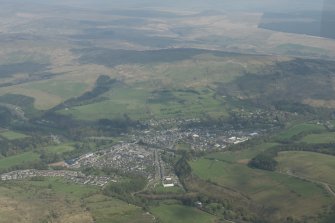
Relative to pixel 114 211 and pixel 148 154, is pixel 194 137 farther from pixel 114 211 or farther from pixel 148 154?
pixel 114 211

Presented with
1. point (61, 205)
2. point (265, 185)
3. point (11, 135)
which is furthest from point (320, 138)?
point (11, 135)

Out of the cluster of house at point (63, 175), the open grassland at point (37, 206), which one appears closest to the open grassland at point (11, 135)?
the cluster of house at point (63, 175)

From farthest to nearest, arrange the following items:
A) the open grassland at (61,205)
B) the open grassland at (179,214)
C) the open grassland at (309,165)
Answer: the open grassland at (309,165) < the open grassland at (179,214) < the open grassland at (61,205)

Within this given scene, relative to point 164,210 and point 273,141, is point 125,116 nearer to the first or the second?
point 273,141

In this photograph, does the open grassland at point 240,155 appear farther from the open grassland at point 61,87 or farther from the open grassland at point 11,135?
the open grassland at point 61,87

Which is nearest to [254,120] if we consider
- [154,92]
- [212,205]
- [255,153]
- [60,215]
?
[255,153]

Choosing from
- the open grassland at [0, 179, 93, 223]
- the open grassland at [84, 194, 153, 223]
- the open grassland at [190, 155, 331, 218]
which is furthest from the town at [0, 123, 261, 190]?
the open grassland at [84, 194, 153, 223]

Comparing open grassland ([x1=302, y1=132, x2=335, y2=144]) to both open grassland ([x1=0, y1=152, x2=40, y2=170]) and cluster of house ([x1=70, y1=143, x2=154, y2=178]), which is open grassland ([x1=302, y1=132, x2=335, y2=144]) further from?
open grassland ([x1=0, y1=152, x2=40, y2=170])
